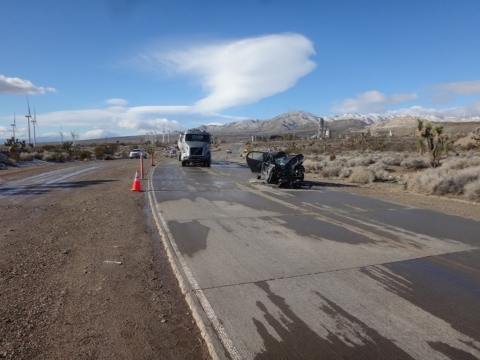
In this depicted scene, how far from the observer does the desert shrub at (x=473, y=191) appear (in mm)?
13718

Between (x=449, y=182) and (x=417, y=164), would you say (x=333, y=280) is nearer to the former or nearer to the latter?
(x=449, y=182)

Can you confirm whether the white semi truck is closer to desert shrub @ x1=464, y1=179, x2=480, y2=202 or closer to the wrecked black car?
the wrecked black car

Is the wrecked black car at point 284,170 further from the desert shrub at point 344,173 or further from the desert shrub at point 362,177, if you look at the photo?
the desert shrub at point 344,173

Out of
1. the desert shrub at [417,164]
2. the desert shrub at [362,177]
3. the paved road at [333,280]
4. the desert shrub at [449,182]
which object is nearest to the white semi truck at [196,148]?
the desert shrub at [362,177]

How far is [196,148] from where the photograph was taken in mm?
31047

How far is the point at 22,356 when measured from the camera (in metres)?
3.57

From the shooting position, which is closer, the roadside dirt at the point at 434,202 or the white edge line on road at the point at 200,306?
the white edge line on road at the point at 200,306

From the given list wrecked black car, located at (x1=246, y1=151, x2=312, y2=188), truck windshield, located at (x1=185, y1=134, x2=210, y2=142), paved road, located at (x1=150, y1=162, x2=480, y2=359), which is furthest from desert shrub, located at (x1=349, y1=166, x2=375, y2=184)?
truck windshield, located at (x1=185, y1=134, x2=210, y2=142)

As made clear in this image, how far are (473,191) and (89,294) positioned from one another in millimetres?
13612

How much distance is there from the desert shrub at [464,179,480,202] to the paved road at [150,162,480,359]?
4376 mm

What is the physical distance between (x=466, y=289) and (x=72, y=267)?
5.75 metres

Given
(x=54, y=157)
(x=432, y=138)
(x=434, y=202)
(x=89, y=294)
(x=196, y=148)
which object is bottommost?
(x=54, y=157)

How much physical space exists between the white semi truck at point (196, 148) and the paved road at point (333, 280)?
2070cm

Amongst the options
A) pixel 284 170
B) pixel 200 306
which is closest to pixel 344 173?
pixel 284 170
